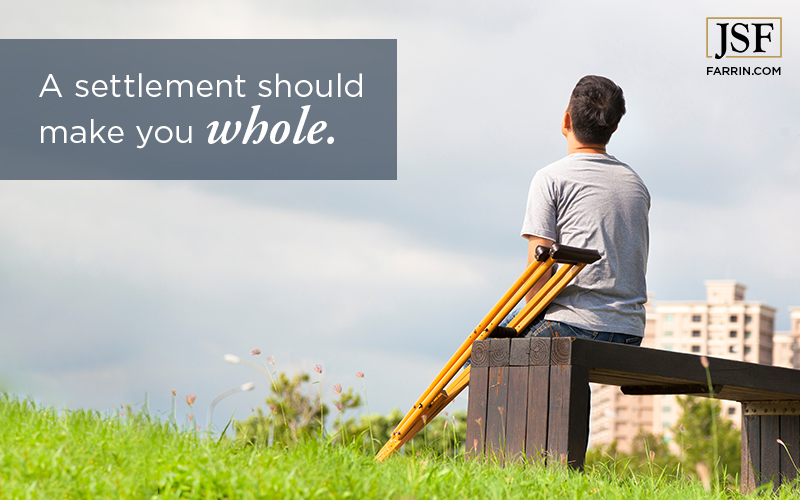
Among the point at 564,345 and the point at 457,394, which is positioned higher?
the point at 564,345

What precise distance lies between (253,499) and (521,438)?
177 centimetres

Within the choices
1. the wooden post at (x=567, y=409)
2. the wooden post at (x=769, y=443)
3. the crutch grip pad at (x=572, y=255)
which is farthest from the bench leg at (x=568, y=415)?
the wooden post at (x=769, y=443)

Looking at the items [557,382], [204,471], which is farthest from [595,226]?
[204,471]

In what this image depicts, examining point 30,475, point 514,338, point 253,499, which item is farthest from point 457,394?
point 30,475

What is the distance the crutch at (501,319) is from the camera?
3.96 metres

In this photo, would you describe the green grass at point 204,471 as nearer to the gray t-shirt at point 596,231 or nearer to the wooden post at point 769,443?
the gray t-shirt at point 596,231

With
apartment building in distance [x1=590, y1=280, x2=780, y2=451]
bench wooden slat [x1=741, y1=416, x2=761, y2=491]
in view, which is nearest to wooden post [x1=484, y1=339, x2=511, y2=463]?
bench wooden slat [x1=741, y1=416, x2=761, y2=491]

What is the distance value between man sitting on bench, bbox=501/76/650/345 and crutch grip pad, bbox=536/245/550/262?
160mm

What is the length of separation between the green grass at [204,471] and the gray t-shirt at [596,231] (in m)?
0.94

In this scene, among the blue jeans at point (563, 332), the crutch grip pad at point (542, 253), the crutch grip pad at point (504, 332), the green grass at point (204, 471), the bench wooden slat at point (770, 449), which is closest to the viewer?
the green grass at point (204, 471)

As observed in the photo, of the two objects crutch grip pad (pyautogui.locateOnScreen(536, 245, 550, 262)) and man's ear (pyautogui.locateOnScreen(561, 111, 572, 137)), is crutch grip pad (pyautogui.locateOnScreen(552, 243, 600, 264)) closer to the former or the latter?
crutch grip pad (pyautogui.locateOnScreen(536, 245, 550, 262))

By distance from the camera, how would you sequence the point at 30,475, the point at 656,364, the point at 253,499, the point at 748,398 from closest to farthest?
the point at 253,499 < the point at 30,475 < the point at 656,364 < the point at 748,398

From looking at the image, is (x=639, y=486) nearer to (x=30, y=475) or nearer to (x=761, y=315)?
(x=30, y=475)

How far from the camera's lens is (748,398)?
528cm
